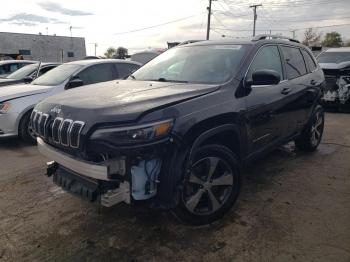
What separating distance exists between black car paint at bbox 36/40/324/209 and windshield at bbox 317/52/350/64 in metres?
7.16

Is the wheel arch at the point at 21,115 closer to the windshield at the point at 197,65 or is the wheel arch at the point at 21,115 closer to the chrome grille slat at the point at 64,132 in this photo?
the windshield at the point at 197,65

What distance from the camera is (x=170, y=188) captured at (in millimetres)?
2760

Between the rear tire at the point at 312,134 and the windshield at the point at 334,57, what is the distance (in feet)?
18.7

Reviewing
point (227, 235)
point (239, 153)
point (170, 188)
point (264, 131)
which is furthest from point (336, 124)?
point (170, 188)

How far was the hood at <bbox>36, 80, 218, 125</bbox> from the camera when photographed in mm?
2648

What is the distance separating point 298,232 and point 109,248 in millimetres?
1762

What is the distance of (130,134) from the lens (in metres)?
2.55

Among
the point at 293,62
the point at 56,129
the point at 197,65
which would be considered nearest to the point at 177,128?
the point at 56,129

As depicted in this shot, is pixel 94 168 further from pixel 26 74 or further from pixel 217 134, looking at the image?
pixel 26 74

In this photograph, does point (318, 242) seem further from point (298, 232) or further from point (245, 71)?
point (245, 71)

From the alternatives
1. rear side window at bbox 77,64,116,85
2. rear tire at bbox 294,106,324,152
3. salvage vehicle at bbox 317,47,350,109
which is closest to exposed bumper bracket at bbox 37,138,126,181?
rear tire at bbox 294,106,324,152

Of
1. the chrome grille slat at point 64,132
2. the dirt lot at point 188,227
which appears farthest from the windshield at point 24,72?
the chrome grille slat at point 64,132

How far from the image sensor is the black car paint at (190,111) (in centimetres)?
268

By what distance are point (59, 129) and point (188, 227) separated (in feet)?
5.01
